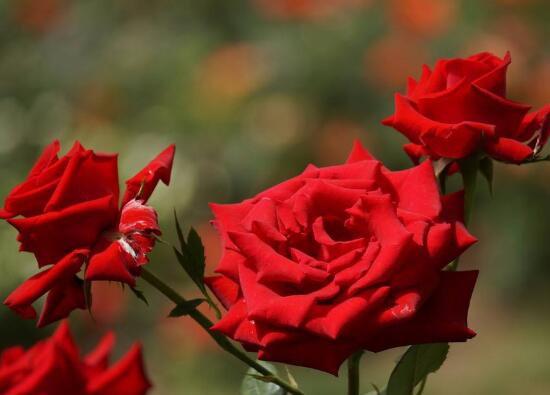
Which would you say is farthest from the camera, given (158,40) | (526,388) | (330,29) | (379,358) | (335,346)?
(158,40)

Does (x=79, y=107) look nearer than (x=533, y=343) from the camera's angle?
No

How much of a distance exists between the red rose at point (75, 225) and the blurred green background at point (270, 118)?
1.38 metres

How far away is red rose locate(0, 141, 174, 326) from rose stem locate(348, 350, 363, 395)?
3.9 inches

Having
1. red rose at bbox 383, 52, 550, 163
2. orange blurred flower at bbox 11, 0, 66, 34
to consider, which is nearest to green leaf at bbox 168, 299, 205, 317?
red rose at bbox 383, 52, 550, 163

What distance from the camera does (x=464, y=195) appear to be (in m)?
0.55

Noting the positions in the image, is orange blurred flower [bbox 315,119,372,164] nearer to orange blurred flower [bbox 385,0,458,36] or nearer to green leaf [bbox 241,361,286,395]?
orange blurred flower [bbox 385,0,458,36]

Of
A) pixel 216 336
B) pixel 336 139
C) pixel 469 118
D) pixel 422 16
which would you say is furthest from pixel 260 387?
pixel 422 16

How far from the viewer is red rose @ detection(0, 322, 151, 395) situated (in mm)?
340

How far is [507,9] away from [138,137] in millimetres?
788

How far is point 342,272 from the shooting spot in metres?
0.48

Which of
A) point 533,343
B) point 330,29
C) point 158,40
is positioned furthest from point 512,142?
point 158,40

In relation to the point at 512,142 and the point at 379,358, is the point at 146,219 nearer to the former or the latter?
the point at 512,142

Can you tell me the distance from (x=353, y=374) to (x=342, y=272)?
2.1 inches

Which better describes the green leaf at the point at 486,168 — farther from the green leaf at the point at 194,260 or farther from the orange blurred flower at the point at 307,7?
the orange blurred flower at the point at 307,7
